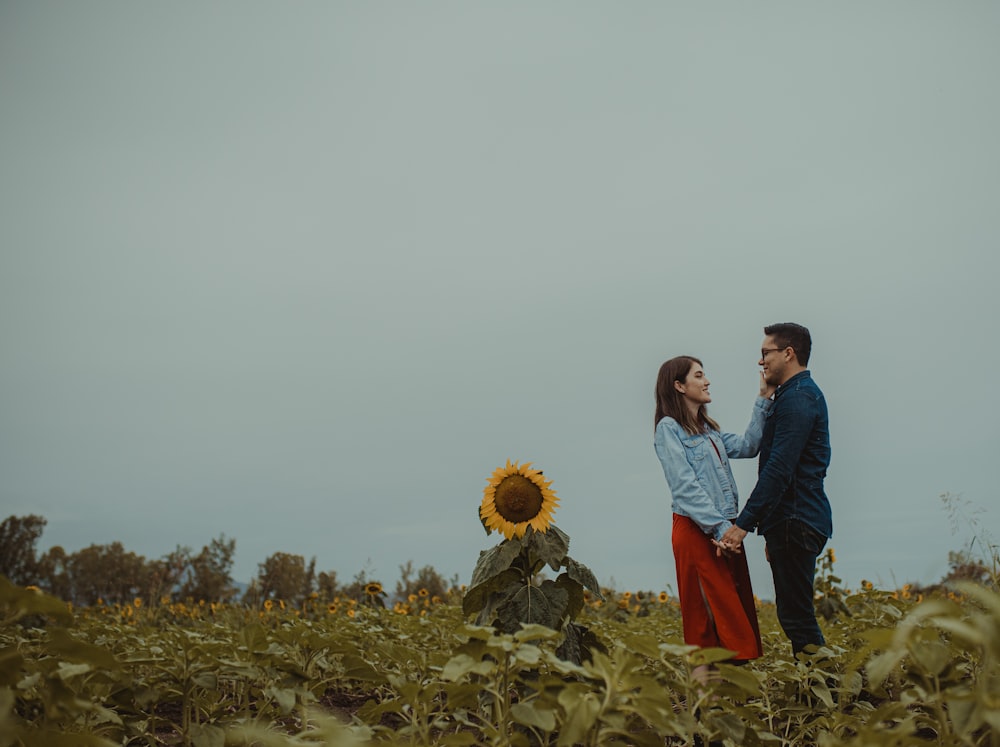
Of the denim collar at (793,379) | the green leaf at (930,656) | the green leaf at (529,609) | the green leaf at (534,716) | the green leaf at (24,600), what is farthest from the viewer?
the denim collar at (793,379)

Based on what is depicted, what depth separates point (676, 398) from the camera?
4324mm

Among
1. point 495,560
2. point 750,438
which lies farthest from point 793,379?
point 495,560

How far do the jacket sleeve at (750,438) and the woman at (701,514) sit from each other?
0.04 ft

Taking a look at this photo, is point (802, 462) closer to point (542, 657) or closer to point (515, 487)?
point (515, 487)

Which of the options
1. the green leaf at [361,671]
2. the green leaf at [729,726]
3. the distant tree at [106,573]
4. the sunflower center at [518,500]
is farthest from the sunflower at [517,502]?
the distant tree at [106,573]

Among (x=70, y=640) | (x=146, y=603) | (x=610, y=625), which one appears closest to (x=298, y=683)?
(x=70, y=640)

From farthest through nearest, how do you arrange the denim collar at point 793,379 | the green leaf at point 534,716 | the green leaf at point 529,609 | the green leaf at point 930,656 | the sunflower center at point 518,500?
the denim collar at point 793,379 < the sunflower center at point 518,500 < the green leaf at point 529,609 < the green leaf at point 534,716 < the green leaf at point 930,656

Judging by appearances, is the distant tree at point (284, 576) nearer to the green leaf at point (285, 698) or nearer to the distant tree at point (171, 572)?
the distant tree at point (171, 572)

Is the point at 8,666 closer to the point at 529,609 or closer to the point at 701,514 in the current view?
the point at 529,609

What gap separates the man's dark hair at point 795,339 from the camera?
4312mm

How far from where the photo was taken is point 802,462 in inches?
160

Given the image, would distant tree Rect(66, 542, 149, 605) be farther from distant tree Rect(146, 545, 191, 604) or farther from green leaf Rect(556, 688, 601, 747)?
green leaf Rect(556, 688, 601, 747)

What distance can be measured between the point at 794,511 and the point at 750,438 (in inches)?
22.6

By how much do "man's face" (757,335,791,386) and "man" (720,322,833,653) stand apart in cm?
19
